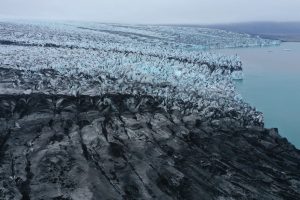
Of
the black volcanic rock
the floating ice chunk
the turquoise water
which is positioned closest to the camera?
the black volcanic rock

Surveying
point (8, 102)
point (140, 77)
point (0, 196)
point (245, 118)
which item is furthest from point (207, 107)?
point (0, 196)

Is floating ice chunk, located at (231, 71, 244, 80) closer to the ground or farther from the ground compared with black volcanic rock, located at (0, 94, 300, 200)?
closer to the ground

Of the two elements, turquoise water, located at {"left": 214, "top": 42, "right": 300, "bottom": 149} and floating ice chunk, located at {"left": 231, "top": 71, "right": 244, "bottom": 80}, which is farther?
floating ice chunk, located at {"left": 231, "top": 71, "right": 244, "bottom": 80}

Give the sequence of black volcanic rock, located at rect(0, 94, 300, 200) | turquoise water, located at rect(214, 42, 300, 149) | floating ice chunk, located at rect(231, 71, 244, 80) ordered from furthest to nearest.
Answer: floating ice chunk, located at rect(231, 71, 244, 80)
turquoise water, located at rect(214, 42, 300, 149)
black volcanic rock, located at rect(0, 94, 300, 200)

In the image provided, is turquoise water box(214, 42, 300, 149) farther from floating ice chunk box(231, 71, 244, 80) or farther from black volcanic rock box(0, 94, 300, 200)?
black volcanic rock box(0, 94, 300, 200)

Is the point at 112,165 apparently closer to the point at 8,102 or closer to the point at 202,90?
the point at 8,102

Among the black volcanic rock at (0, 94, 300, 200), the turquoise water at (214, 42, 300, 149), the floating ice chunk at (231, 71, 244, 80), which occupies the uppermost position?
the black volcanic rock at (0, 94, 300, 200)

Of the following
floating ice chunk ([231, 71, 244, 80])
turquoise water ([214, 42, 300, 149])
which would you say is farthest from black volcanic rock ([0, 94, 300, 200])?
floating ice chunk ([231, 71, 244, 80])

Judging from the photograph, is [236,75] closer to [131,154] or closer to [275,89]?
[275,89]

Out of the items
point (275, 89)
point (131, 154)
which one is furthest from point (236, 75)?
point (131, 154)
